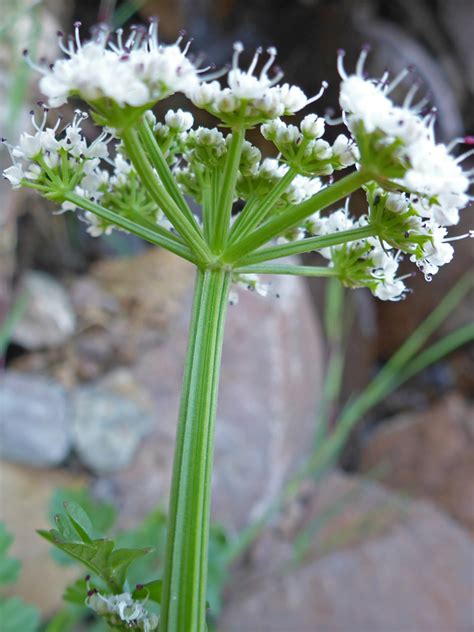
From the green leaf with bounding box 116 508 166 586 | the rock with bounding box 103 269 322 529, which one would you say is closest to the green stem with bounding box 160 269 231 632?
the green leaf with bounding box 116 508 166 586

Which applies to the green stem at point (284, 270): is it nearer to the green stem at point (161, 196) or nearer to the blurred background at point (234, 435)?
the green stem at point (161, 196)

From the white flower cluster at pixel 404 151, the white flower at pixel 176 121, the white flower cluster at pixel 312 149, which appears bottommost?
the white flower cluster at pixel 404 151

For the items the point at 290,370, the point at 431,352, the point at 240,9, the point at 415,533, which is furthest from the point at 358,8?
the point at 415,533

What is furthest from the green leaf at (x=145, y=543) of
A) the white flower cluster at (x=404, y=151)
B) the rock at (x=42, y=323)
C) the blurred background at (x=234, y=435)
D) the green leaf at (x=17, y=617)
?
the rock at (x=42, y=323)

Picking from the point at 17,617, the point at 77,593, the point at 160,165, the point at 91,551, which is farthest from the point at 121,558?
the point at 17,617

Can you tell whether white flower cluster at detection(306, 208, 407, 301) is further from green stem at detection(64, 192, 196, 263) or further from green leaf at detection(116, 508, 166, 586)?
green leaf at detection(116, 508, 166, 586)
